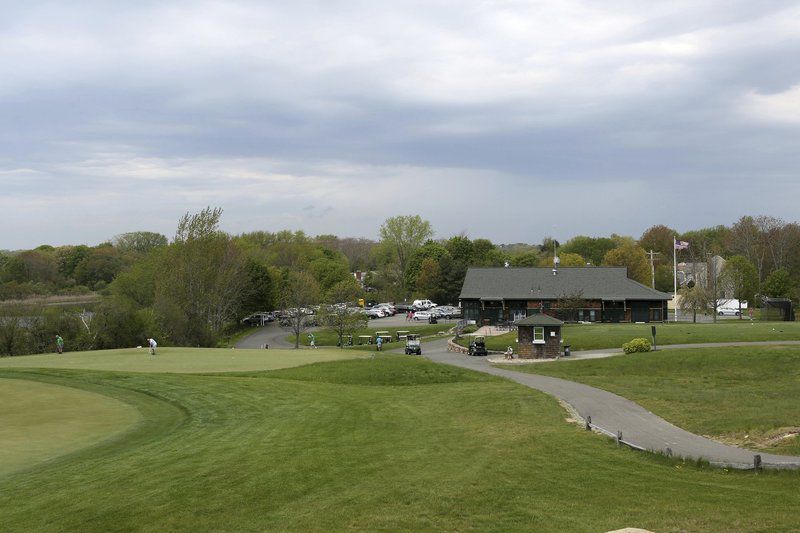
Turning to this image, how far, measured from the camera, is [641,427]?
824 inches

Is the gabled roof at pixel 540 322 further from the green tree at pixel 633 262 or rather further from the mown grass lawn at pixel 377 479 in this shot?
the green tree at pixel 633 262

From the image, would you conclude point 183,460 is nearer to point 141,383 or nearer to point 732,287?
point 141,383

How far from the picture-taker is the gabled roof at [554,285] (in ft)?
250

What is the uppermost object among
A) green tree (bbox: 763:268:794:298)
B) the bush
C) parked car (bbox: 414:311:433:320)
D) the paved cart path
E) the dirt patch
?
green tree (bbox: 763:268:794:298)

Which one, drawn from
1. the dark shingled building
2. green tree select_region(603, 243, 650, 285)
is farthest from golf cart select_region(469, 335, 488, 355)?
green tree select_region(603, 243, 650, 285)

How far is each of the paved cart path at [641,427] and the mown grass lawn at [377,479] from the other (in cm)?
98

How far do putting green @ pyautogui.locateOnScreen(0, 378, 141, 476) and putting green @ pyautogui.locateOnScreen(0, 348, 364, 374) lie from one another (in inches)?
372

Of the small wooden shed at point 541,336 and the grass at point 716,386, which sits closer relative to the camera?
the grass at point 716,386

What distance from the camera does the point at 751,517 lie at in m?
11.9

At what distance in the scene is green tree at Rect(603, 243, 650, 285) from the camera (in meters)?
119

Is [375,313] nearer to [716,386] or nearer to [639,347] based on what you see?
[639,347]

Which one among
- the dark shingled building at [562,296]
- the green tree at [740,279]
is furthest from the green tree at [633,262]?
the dark shingled building at [562,296]

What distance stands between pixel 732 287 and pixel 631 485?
85.9 metres

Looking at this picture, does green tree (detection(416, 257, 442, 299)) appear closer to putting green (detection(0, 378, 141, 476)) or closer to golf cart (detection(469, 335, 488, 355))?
golf cart (detection(469, 335, 488, 355))
